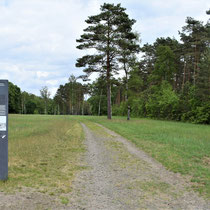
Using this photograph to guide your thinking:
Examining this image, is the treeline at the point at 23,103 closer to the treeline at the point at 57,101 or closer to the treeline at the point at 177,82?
the treeline at the point at 57,101

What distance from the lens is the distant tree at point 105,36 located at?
28.6m

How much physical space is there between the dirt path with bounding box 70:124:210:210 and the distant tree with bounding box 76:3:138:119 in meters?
22.2

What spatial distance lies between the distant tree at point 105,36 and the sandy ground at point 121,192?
74.6 feet

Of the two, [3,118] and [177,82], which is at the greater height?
[177,82]

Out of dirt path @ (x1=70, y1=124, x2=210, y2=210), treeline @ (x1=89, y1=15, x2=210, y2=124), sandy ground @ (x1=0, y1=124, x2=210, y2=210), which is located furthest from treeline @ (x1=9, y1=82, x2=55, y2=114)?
sandy ground @ (x1=0, y1=124, x2=210, y2=210)

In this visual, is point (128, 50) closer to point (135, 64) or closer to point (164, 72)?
point (135, 64)

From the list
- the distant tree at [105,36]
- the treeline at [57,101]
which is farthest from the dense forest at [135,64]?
the treeline at [57,101]

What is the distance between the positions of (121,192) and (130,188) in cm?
37

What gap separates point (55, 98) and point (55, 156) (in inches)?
3528

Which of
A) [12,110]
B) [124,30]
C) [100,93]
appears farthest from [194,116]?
[12,110]

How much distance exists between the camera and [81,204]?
4.31m

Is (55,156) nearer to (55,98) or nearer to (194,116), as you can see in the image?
(194,116)

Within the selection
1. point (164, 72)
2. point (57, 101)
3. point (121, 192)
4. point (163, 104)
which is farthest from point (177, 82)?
point (57, 101)

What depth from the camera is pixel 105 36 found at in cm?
2825
